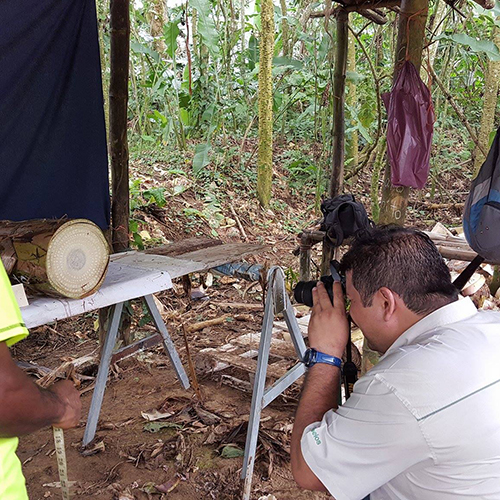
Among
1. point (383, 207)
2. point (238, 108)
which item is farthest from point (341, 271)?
point (238, 108)

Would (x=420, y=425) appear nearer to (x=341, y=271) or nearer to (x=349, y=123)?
(x=341, y=271)

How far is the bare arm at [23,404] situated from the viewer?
0.96 meters

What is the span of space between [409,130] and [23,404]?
267 cm

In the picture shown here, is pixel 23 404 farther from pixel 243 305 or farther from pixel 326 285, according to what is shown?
pixel 243 305

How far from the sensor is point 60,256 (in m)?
2.04

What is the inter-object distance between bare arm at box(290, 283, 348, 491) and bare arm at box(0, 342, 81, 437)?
1.78ft

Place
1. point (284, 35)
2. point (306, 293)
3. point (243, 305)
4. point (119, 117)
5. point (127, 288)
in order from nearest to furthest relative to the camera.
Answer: point (306, 293) < point (127, 288) < point (119, 117) < point (243, 305) < point (284, 35)

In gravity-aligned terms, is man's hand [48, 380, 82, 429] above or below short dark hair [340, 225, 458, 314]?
below

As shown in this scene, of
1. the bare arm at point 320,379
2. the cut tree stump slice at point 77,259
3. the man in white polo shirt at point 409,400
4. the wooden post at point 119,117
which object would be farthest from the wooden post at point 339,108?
the man in white polo shirt at point 409,400

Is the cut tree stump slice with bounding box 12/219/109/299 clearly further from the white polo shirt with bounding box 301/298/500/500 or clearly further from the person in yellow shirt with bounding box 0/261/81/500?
the white polo shirt with bounding box 301/298/500/500

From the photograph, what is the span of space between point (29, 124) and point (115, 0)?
3.11 feet

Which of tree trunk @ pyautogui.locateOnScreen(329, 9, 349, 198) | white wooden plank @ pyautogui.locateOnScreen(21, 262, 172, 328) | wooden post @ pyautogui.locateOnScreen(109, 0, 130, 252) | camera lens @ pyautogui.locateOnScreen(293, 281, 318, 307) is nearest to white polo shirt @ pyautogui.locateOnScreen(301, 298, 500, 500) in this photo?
camera lens @ pyautogui.locateOnScreen(293, 281, 318, 307)

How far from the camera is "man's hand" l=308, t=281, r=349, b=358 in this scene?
1.41m

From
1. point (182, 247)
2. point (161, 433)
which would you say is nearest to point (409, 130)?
point (182, 247)
